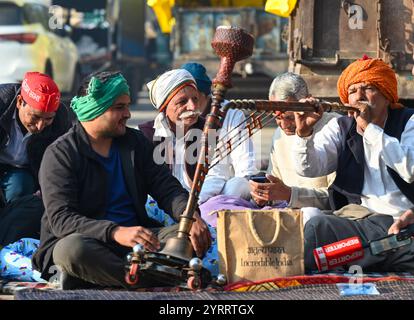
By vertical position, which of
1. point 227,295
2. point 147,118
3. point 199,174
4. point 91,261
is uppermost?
point 199,174

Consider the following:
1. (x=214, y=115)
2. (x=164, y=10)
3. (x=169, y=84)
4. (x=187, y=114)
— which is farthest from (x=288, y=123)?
(x=164, y=10)

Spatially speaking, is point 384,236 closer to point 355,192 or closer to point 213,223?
point 355,192

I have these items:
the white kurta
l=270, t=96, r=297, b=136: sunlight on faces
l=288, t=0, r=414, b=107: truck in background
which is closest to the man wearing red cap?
l=270, t=96, r=297, b=136: sunlight on faces

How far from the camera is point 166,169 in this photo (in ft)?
17.6

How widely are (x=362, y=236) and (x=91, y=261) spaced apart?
53.7 inches

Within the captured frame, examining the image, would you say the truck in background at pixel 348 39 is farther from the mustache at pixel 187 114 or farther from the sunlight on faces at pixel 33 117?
the sunlight on faces at pixel 33 117

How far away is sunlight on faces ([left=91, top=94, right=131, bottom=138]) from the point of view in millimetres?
5184

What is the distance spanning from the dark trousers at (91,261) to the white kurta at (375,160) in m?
1.12

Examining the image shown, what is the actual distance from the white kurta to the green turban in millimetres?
978

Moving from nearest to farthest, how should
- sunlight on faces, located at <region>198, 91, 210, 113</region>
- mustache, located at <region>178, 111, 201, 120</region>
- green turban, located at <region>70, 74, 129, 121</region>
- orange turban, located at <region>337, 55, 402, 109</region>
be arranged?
green turban, located at <region>70, 74, 129, 121</region> < orange turban, located at <region>337, 55, 402, 109</region> < mustache, located at <region>178, 111, 201, 120</region> < sunlight on faces, located at <region>198, 91, 210, 113</region>

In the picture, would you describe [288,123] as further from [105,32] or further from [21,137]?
[105,32]

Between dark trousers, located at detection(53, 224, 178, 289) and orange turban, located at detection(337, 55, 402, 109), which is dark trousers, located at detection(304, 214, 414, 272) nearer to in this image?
orange turban, located at detection(337, 55, 402, 109)

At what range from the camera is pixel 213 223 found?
5805 millimetres
